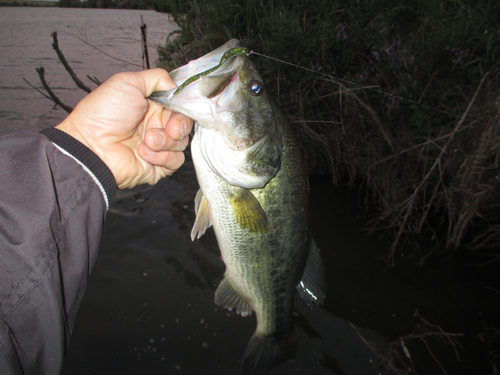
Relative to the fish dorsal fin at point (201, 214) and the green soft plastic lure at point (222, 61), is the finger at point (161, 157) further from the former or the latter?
the green soft plastic lure at point (222, 61)

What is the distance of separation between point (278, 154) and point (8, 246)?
45.7 inches

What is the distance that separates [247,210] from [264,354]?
42.6 inches

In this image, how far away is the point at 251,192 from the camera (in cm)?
157

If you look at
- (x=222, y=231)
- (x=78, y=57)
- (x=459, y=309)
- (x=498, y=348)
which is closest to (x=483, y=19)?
(x=459, y=309)

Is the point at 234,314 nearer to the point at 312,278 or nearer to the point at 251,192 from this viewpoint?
the point at 312,278

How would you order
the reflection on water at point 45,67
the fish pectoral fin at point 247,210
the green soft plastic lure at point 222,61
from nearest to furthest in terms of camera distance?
the green soft plastic lure at point 222,61 < the fish pectoral fin at point 247,210 < the reflection on water at point 45,67

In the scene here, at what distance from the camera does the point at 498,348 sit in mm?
2871

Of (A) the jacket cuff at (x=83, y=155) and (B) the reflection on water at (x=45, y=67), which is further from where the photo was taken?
(B) the reflection on water at (x=45, y=67)

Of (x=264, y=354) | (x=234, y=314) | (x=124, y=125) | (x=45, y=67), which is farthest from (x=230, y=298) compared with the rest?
(x=45, y=67)

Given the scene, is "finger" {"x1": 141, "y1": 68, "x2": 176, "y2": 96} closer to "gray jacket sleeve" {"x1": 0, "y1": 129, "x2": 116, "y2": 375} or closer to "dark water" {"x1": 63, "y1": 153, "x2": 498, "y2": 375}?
"gray jacket sleeve" {"x1": 0, "y1": 129, "x2": 116, "y2": 375}

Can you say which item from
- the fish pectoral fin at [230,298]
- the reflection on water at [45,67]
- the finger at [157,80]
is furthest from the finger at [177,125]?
the reflection on water at [45,67]

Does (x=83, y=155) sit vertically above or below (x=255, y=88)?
below

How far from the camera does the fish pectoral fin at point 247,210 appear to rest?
61.1 inches

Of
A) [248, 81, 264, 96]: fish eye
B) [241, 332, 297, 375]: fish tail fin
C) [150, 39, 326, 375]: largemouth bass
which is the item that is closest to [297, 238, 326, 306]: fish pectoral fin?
[150, 39, 326, 375]: largemouth bass
